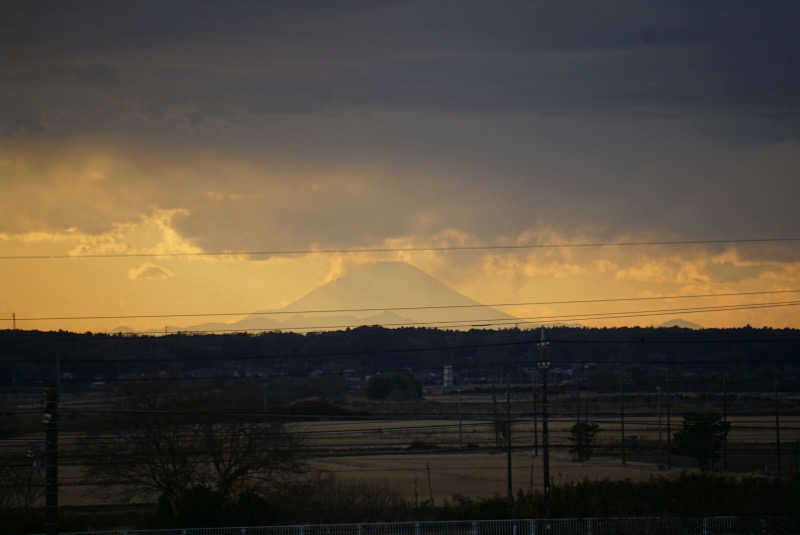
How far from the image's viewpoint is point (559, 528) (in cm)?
Answer: 3897

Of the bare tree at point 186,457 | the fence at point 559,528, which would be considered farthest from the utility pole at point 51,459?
the bare tree at point 186,457

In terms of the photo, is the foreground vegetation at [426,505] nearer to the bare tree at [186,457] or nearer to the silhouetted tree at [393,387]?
the bare tree at [186,457]

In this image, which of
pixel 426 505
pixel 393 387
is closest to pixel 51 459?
pixel 426 505

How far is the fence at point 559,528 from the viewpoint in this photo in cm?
3856

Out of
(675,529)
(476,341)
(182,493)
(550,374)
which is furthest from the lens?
(550,374)

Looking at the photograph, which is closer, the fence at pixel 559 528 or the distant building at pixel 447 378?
the fence at pixel 559 528

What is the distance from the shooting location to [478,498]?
177 feet

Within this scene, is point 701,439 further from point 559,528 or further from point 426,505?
point 559,528

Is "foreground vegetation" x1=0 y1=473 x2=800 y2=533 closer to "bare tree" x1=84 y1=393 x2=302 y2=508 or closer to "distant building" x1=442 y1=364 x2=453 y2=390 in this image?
"bare tree" x1=84 y1=393 x2=302 y2=508

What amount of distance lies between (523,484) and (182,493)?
25.6 m

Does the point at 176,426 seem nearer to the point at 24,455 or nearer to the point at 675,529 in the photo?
the point at 24,455

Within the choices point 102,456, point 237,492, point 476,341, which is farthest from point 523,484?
point 476,341

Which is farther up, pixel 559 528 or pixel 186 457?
pixel 186 457

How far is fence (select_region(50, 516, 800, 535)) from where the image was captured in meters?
38.6
